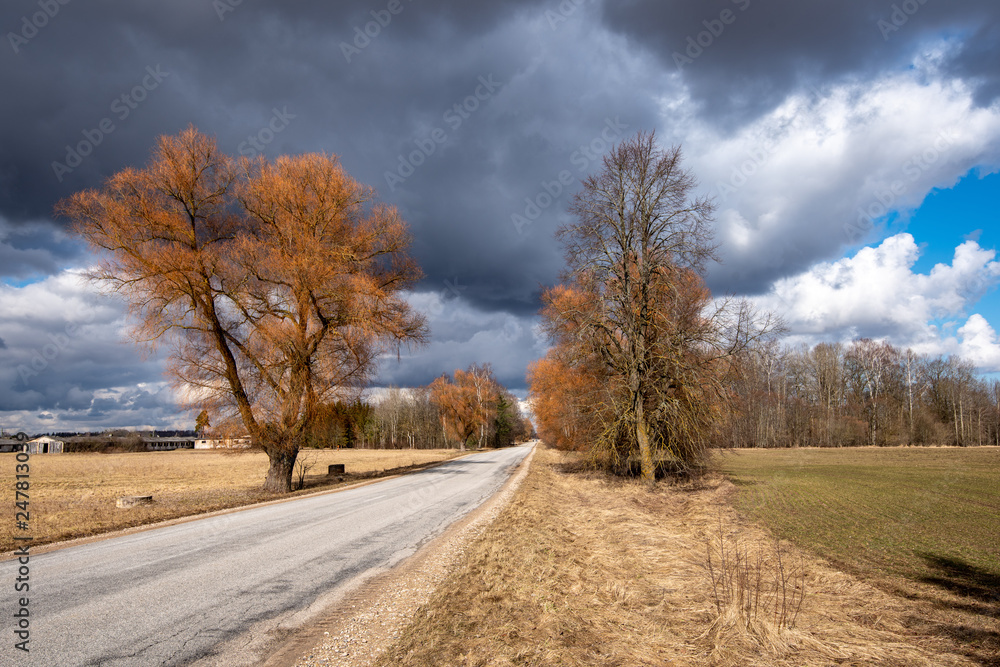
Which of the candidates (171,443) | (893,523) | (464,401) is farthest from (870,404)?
(171,443)

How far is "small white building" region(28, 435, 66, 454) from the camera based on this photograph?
87.0 metres

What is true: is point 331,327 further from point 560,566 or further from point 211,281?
point 560,566

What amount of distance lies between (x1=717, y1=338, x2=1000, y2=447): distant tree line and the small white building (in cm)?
11642

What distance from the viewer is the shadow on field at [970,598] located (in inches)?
178

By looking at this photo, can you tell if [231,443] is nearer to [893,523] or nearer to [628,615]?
[628,615]

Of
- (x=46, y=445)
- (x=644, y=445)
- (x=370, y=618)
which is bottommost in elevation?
(x=46, y=445)

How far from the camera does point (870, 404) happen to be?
69.1 metres

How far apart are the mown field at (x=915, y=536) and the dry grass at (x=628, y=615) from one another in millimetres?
595

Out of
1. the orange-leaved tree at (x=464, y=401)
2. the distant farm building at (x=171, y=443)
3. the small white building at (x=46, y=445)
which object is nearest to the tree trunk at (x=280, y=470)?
the orange-leaved tree at (x=464, y=401)

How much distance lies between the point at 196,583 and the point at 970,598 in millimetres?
10198

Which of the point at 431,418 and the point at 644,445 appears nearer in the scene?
the point at 644,445

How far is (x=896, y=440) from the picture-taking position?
64.6 m

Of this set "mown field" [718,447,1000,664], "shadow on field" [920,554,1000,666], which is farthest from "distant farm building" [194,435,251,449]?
"shadow on field" [920,554,1000,666]

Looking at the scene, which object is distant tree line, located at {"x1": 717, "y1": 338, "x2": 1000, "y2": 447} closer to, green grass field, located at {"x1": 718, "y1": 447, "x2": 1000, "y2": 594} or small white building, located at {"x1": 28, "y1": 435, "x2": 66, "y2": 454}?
green grass field, located at {"x1": 718, "y1": 447, "x2": 1000, "y2": 594}
